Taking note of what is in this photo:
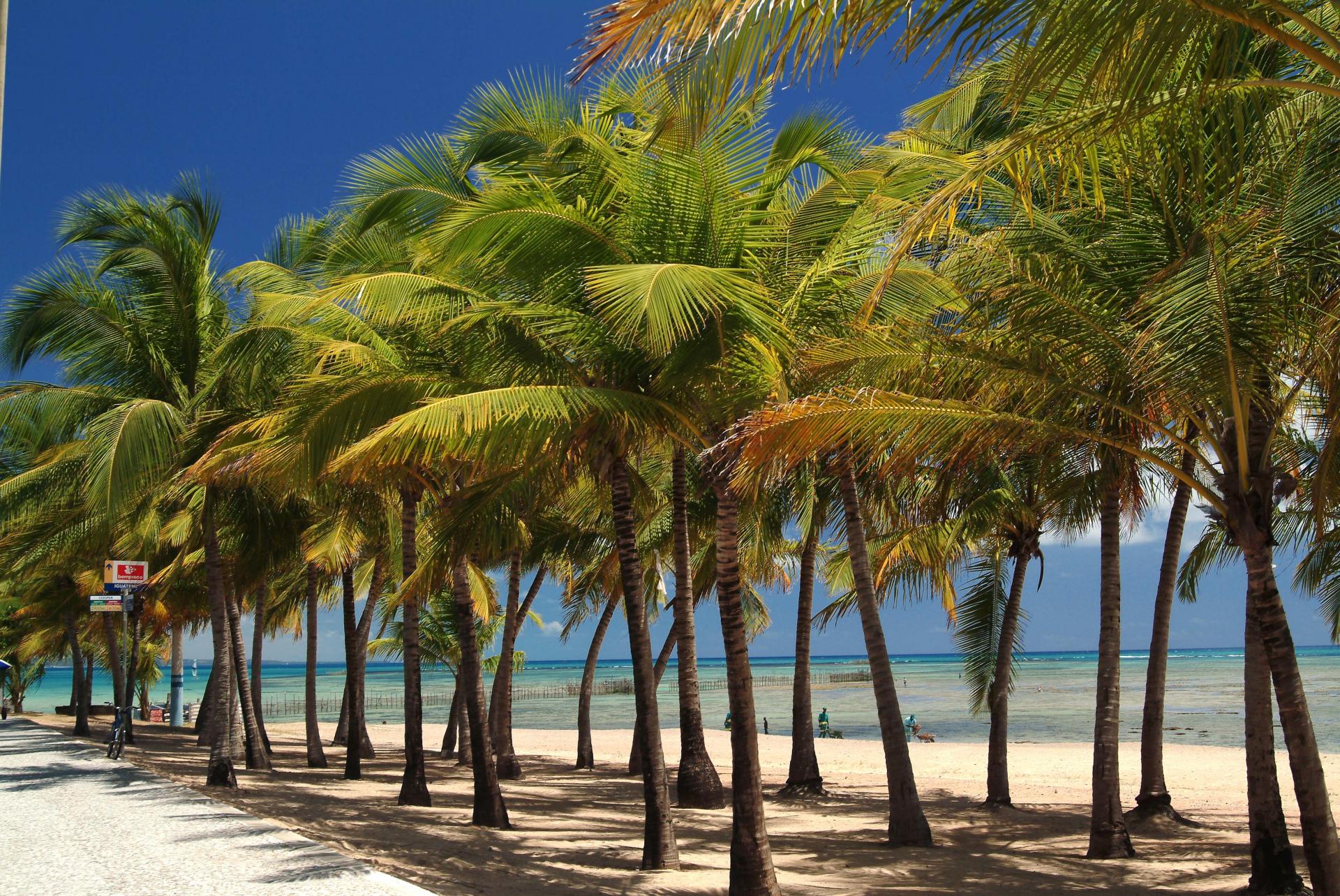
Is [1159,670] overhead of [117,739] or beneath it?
overhead

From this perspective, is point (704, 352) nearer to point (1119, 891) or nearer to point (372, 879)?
point (372, 879)

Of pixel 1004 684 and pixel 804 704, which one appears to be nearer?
pixel 1004 684

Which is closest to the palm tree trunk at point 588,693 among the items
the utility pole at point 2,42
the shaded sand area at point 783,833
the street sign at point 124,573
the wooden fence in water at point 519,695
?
the shaded sand area at point 783,833

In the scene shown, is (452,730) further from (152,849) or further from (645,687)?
(152,849)

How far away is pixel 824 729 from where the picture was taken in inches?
1367

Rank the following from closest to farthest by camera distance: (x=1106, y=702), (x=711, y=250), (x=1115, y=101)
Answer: (x=1115, y=101) < (x=711, y=250) < (x=1106, y=702)

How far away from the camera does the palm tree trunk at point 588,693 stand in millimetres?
21672

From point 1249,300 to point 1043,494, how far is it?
5.77 m

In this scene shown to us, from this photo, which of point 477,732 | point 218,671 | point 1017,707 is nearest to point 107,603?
point 218,671

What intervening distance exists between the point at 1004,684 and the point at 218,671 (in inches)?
448

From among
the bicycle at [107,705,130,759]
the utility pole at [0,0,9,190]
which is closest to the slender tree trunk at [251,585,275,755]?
the bicycle at [107,705,130,759]

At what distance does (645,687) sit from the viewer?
404 inches

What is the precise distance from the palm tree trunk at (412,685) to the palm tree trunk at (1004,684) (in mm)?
7739

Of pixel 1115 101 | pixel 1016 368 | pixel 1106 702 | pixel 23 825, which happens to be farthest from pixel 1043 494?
pixel 23 825
